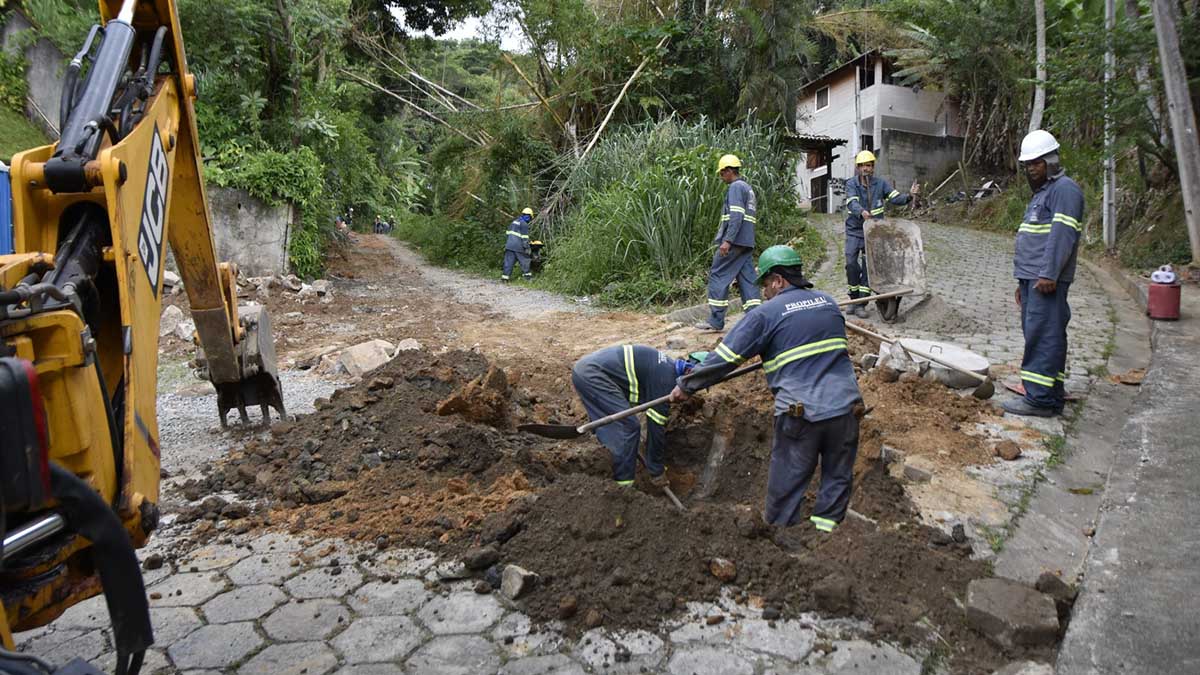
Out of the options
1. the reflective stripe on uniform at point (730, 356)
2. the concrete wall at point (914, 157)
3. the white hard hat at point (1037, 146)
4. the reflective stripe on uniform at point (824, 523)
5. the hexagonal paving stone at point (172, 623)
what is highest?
the concrete wall at point (914, 157)

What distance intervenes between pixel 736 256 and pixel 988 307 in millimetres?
3064

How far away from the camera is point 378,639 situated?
2.93 m

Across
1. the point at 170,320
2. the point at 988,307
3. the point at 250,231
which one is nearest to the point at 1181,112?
the point at 988,307

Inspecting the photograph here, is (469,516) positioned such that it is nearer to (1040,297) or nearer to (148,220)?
(148,220)

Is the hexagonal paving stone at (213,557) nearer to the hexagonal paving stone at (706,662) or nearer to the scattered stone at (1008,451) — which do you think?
the hexagonal paving stone at (706,662)

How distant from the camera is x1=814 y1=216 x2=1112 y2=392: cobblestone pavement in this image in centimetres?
696

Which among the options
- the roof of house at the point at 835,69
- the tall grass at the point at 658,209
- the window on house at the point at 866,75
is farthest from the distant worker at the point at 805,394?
the window on house at the point at 866,75

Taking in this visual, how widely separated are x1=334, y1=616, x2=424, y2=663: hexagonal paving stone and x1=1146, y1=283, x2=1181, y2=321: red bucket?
7.88m

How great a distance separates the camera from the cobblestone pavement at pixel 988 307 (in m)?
6.96

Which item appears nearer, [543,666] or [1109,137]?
[543,666]

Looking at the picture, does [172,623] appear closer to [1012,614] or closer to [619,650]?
[619,650]

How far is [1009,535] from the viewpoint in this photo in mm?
3758

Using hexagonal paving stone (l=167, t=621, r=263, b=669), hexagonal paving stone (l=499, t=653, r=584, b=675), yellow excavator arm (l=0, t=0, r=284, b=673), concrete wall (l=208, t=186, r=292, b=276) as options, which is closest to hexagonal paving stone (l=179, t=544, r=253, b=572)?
hexagonal paving stone (l=167, t=621, r=263, b=669)

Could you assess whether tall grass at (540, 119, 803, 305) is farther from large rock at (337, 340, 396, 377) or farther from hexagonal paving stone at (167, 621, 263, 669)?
hexagonal paving stone at (167, 621, 263, 669)
